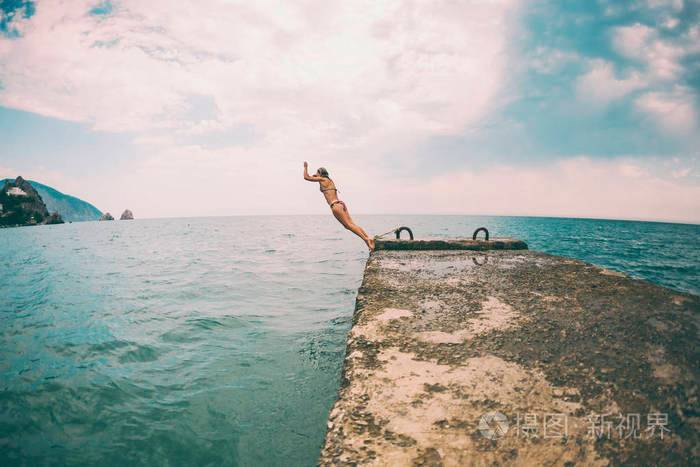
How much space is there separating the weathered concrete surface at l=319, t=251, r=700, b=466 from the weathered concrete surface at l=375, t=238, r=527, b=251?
3.46m

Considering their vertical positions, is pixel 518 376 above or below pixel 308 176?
below

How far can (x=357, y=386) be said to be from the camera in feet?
5.35

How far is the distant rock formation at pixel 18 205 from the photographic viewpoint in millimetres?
98188

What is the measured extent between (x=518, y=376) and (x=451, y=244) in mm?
5115

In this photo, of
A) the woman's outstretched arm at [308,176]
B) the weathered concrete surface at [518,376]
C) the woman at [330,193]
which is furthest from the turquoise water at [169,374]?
the woman's outstretched arm at [308,176]

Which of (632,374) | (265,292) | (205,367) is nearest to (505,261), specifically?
(632,374)

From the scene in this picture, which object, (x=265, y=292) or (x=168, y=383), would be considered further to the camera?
(x=265, y=292)

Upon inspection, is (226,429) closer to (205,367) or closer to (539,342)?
(205,367)

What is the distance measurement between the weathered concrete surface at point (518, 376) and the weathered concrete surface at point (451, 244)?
346 centimetres

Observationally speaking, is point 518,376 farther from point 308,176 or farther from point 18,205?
point 18,205

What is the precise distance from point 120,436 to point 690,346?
19.2 ft
